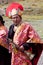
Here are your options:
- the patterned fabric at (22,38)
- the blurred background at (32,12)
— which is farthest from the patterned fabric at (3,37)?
the blurred background at (32,12)

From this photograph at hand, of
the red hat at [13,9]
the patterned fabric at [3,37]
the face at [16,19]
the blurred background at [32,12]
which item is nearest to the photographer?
the face at [16,19]

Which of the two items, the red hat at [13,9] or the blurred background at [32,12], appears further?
the blurred background at [32,12]

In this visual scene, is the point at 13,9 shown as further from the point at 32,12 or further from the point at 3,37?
the point at 32,12

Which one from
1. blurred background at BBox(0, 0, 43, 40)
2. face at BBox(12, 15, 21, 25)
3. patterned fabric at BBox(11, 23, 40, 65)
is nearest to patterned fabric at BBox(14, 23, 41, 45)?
patterned fabric at BBox(11, 23, 40, 65)

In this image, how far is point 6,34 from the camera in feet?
23.8

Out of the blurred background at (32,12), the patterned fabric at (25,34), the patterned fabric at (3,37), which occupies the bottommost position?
the blurred background at (32,12)

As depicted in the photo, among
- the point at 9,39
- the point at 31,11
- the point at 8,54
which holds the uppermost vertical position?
the point at 9,39

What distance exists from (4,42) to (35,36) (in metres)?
0.62

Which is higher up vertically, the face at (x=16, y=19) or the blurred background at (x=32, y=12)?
the face at (x=16, y=19)

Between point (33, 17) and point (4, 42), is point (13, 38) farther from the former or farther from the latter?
point (33, 17)

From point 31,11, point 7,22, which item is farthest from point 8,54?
point 31,11

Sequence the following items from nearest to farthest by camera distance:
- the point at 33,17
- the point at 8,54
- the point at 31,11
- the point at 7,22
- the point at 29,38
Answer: the point at 29,38 < the point at 8,54 < the point at 7,22 < the point at 33,17 < the point at 31,11

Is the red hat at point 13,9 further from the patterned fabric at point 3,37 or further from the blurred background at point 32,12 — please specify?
the blurred background at point 32,12

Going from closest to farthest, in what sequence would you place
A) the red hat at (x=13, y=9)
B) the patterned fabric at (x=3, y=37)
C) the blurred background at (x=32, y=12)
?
the red hat at (x=13, y=9) → the patterned fabric at (x=3, y=37) → the blurred background at (x=32, y=12)
